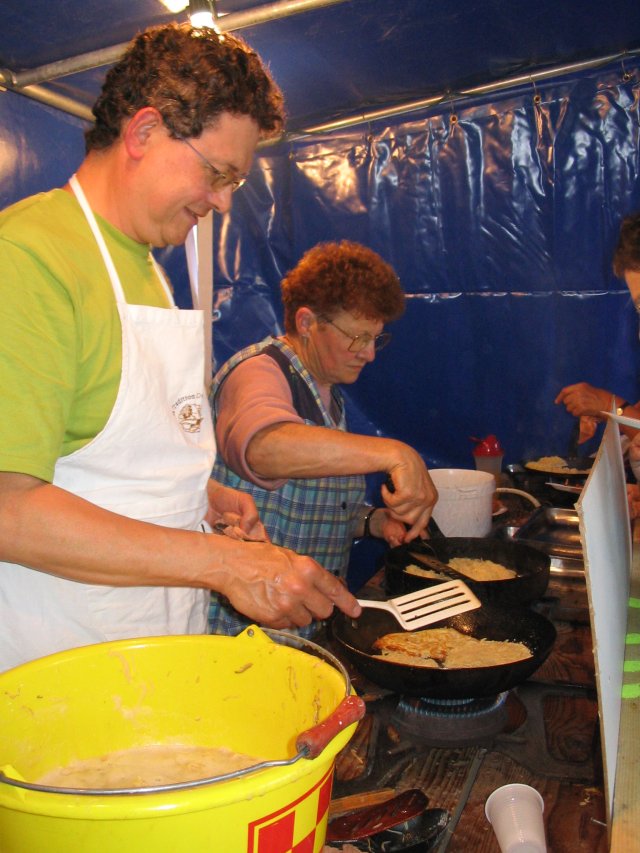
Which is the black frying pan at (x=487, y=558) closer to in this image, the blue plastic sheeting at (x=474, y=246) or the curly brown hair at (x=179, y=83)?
the curly brown hair at (x=179, y=83)

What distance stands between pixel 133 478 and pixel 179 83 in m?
0.82

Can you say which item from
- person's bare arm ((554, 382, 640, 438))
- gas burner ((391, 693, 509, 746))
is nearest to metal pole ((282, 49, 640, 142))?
person's bare arm ((554, 382, 640, 438))

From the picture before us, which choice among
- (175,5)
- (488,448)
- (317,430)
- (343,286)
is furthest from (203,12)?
(488,448)

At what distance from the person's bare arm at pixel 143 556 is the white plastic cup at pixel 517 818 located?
413 millimetres

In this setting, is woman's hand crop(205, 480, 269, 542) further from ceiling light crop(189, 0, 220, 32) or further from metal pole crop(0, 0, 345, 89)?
metal pole crop(0, 0, 345, 89)

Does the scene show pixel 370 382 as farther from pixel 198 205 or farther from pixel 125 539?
pixel 125 539

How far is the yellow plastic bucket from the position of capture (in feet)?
2.47

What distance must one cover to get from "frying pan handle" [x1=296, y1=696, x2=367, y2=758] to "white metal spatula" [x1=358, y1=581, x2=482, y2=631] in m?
0.91

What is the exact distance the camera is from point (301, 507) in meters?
2.71

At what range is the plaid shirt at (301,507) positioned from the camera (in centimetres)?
265

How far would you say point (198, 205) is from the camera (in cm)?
164

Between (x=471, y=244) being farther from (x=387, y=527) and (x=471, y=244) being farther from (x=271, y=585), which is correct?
(x=271, y=585)

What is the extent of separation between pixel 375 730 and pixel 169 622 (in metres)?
0.52

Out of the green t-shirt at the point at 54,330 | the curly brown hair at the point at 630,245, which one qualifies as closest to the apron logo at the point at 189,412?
the green t-shirt at the point at 54,330
